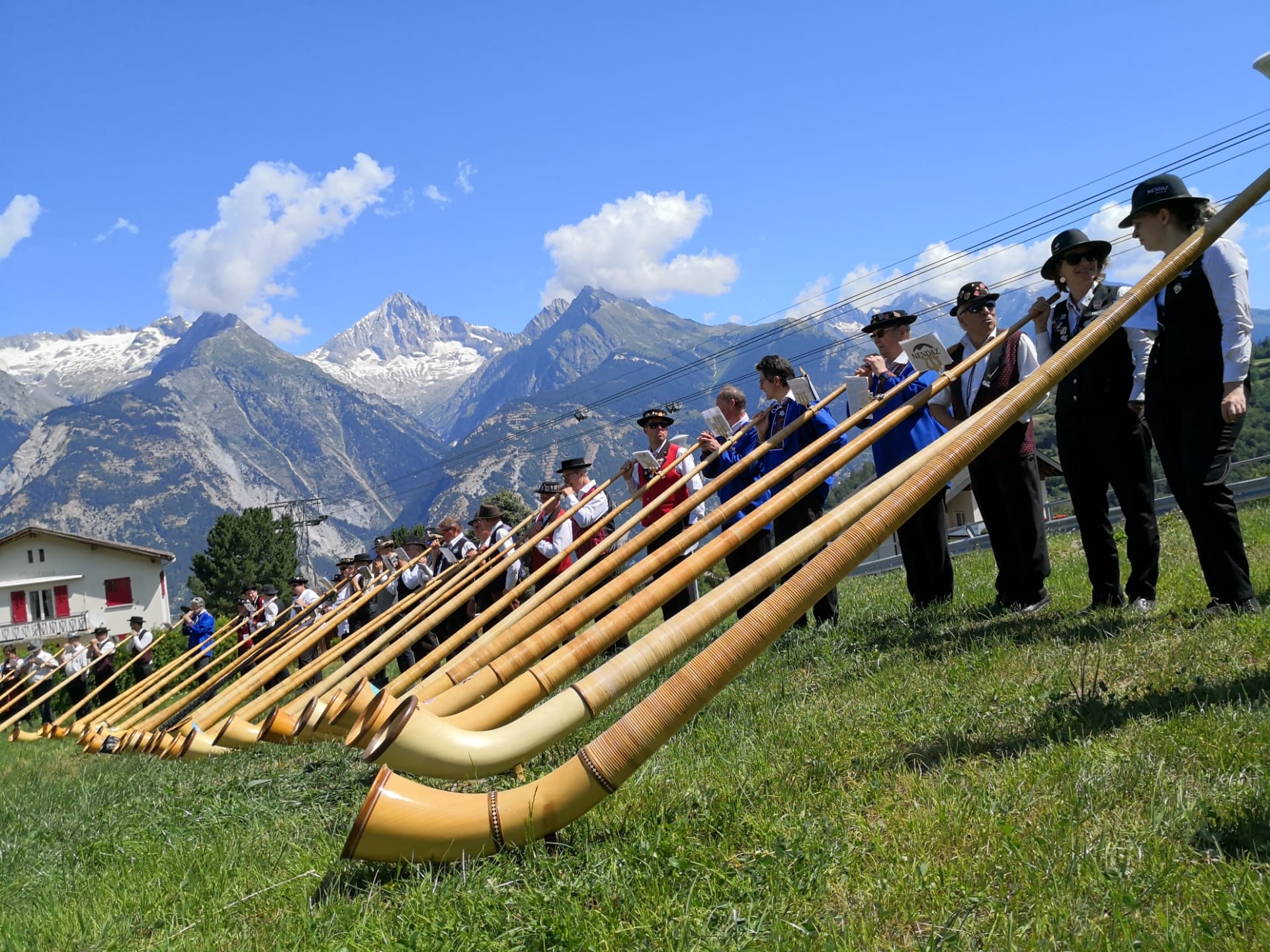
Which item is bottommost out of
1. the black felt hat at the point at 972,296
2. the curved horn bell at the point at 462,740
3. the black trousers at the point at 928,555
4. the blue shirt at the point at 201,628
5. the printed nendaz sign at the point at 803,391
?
the blue shirt at the point at 201,628

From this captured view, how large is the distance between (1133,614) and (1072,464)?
3.34ft

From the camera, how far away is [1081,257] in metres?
5.30

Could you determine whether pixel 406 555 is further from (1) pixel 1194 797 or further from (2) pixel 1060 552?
(1) pixel 1194 797

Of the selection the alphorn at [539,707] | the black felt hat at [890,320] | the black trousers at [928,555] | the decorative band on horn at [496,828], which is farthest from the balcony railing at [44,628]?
the decorative band on horn at [496,828]

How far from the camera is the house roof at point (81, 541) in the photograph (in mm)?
71438

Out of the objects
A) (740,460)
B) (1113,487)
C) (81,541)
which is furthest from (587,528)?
(81,541)

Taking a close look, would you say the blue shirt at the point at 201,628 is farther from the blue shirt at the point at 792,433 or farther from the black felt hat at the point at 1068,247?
the black felt hat at the point at 1068,247

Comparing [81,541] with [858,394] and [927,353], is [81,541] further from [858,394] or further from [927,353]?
[927,353]

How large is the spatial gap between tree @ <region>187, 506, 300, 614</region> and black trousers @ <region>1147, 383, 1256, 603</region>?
8607cm

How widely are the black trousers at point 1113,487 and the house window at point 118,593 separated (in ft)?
266

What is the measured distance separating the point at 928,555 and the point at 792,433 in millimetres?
1310

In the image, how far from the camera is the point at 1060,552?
11.8 metres

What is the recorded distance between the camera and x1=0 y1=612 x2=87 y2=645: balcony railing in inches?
2800

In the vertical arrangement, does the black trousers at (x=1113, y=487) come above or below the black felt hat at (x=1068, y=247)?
below
